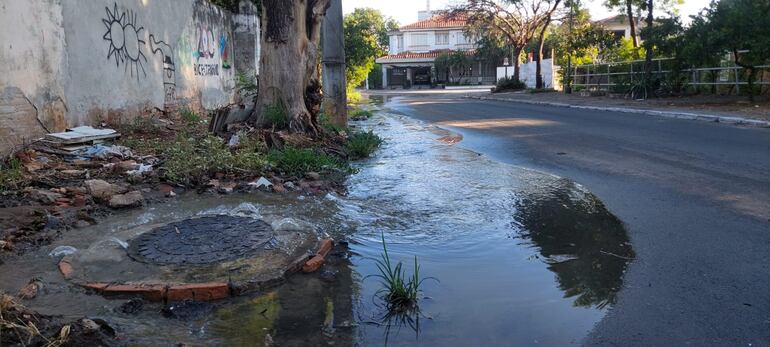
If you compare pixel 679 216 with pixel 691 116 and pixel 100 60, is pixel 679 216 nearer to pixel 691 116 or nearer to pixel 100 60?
pixel 100 60

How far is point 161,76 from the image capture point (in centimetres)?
1204

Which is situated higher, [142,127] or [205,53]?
[205,53]

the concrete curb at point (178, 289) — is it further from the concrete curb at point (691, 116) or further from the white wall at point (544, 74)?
the white wall at point (544, 74)

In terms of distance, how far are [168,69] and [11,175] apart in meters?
6.82

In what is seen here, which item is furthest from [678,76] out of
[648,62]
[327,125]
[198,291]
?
[198,291]

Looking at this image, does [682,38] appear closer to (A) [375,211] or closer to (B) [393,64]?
(A) [375,211]

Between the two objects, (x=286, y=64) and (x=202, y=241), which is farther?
(x=286, y=64)

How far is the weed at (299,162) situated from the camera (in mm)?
7660

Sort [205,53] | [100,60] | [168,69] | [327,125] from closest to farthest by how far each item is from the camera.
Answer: [100,60] < [327,125] < [168,69] < [205,53]

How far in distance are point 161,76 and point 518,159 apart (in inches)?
288

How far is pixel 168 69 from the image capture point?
40.7ft

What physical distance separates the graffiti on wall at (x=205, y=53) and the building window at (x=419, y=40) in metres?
59.3

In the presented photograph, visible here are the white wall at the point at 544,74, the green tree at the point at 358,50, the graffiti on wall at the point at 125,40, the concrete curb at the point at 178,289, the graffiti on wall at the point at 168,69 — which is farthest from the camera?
the white wall at the point at 544,74

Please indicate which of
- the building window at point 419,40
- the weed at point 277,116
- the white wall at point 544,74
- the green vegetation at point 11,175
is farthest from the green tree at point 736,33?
the building window at point 419,40
